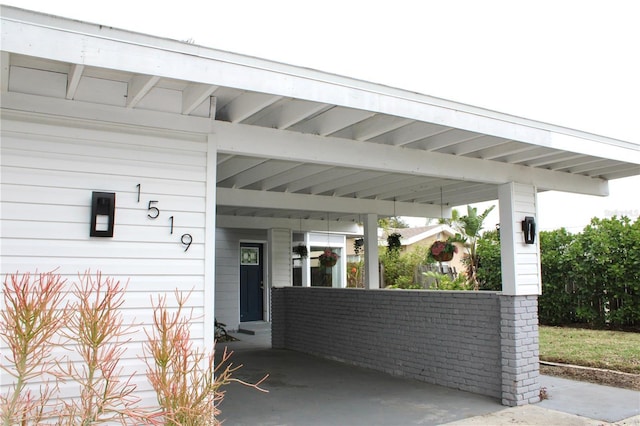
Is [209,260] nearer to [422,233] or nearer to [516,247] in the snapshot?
[516,247]

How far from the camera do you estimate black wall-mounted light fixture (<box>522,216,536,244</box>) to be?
586 cm

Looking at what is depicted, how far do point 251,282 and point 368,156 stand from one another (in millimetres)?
9228

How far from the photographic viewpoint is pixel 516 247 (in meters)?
5.80

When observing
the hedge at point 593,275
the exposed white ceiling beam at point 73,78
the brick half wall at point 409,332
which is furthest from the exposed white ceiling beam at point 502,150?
the hedge at point 593,275

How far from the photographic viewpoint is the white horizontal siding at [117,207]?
3.25 metres

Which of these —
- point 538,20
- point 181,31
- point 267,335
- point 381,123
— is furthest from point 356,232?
point 181,31

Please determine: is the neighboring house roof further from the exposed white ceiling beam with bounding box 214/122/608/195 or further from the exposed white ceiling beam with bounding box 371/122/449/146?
the exposed white ceiling beam with bounding box 371/122/449/146

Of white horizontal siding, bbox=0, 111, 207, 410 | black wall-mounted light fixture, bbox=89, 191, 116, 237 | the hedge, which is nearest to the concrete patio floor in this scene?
white horizontal siding, bbox=0, 111, 207, 410

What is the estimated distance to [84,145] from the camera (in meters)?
3.45

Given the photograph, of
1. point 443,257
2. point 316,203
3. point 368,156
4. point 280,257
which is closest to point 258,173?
point 316,203

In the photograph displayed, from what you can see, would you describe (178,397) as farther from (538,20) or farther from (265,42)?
(265,42)

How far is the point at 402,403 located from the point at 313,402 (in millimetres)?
968

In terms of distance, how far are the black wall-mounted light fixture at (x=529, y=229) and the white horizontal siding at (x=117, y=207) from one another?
12.3 feet

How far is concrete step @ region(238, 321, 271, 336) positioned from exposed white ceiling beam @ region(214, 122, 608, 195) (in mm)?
7649
